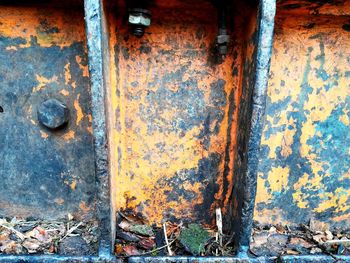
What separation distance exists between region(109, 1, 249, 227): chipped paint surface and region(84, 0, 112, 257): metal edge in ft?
0.50

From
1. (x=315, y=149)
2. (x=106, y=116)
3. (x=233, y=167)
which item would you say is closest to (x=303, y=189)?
(x=315, y=149)

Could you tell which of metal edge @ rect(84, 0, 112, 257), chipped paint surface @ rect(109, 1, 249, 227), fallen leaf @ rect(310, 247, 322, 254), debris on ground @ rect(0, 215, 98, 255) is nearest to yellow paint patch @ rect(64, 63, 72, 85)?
chipped paint surface @ rect(109, 1, 249, 227)

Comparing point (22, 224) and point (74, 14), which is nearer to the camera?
point (74, 14)

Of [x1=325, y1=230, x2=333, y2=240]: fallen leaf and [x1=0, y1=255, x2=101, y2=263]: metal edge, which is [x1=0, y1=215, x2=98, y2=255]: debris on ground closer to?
[x1=0, y1=255, x2=101, y2=263]: metal edge

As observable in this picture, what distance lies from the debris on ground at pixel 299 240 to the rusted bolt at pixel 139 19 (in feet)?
3.43

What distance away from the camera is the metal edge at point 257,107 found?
1.16m

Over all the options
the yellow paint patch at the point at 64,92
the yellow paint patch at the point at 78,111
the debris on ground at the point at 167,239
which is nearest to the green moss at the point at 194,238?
the debris on ground at the point at 167,239

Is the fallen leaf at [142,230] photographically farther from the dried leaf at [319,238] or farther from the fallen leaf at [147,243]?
the dried leaf at [319,238]

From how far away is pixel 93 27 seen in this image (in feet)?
3.78

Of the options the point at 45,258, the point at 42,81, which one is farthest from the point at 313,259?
the point at 42,81

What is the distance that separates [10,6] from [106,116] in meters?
0.66

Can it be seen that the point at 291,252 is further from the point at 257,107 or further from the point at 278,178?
the point at 257,107

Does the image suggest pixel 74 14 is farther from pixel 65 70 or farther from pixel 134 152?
pixel 134 152

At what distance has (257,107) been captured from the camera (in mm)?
1201
